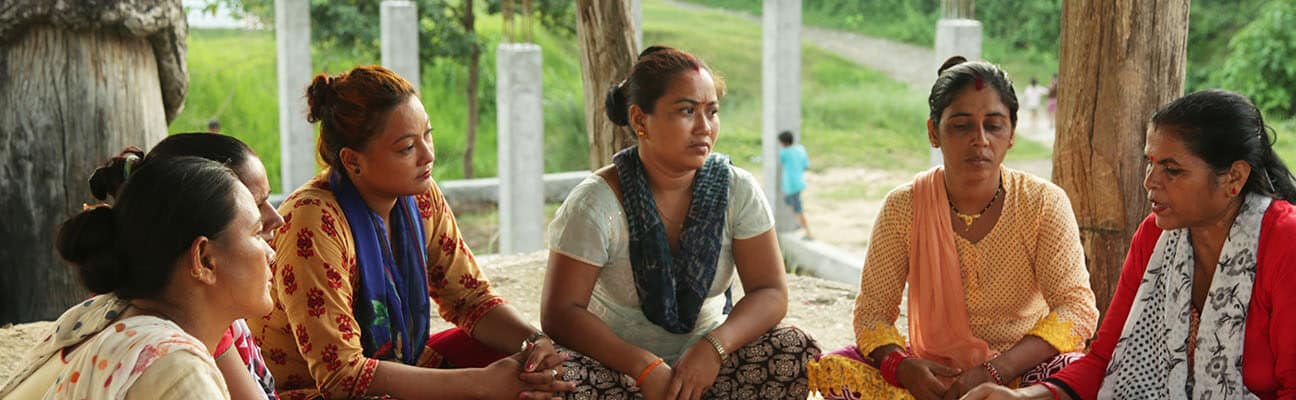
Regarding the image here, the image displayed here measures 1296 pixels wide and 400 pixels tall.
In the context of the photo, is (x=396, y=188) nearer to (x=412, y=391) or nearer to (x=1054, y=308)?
(x=412, y=391)

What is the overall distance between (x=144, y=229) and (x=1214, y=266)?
7.10 ft

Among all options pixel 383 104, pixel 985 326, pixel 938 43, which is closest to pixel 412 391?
pixel 383 104

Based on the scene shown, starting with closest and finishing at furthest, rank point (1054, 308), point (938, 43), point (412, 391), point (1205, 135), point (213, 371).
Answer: point (213, 371) → point (1205, 135) → point (412, 391) → point (1054, 308) → point (938, 43)

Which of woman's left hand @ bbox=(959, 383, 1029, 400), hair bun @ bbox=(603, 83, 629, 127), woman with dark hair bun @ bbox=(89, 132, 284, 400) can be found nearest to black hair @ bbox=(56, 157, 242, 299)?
woman with dark hair bun @ bbox=(89, 132, 284, 400)

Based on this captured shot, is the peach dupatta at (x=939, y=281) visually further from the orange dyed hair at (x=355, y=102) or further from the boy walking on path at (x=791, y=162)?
the boy walking on path at (x=791, y=162)

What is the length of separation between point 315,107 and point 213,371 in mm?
1065

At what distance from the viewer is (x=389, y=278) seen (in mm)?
3084

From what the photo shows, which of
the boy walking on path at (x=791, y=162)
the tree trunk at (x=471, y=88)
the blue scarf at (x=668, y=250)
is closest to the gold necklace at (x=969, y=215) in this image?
the blue scarf at (x=668, y=250)

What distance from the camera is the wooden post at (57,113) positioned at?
485 centimetres

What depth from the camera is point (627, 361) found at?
3111 millimetres

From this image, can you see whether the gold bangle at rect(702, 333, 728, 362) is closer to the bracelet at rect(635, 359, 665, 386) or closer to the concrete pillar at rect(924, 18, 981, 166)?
the bracelet at rect(635, 359, 665, 386)

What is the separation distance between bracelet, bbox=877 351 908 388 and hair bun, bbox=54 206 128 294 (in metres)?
1.77

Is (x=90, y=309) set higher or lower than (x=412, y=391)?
higher

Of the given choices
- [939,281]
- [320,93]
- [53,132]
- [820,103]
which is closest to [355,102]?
[320,93]
